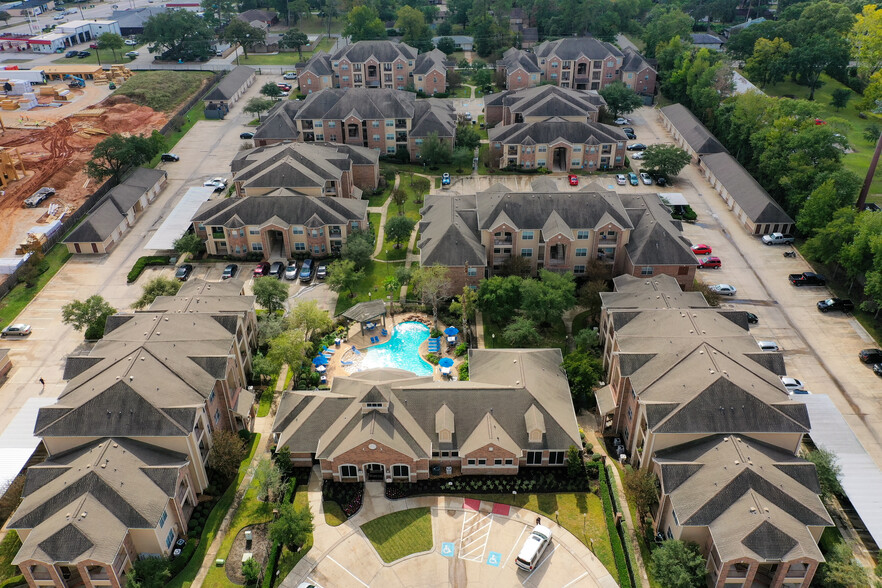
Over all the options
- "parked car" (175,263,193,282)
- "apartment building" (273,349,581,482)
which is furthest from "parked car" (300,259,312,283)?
"apartment building" (273,349,581,482)

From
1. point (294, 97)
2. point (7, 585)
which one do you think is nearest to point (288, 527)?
point (7, 585)

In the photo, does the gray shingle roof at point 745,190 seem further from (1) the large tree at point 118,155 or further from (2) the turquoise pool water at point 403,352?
(1) the large tree at point 118,155

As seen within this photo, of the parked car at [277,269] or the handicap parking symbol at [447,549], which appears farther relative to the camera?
the parked car at [277,269]

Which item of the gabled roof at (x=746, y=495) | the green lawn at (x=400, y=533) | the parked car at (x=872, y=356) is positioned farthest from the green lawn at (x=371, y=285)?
the parked car at (x=872, y=356)

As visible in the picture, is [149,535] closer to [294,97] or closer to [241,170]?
[241,170]

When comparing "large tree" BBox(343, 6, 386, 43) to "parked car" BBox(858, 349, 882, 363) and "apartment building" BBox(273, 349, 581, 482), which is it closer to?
"apartment building" BBox(273, 349, 581, 482)

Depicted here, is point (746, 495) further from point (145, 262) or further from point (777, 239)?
point (145, 262)
